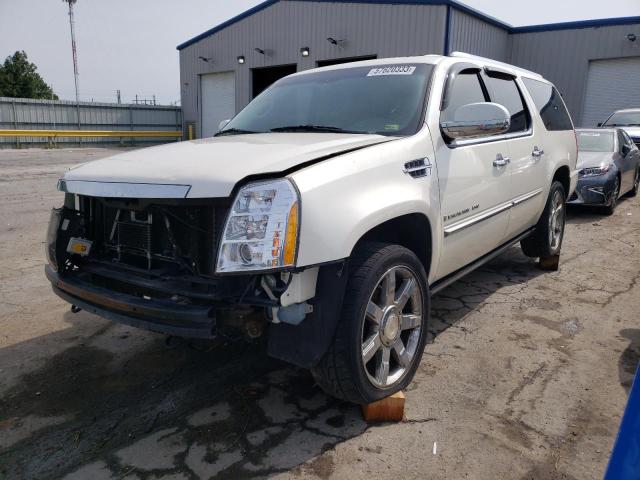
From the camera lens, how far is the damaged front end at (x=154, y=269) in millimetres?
2322

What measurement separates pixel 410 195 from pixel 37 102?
28.2 meters

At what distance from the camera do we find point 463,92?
365 centimetres

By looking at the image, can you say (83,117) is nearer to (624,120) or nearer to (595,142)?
(624,120)

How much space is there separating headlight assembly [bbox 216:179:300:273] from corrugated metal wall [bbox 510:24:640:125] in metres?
19.5

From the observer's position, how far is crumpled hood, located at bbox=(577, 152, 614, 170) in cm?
875

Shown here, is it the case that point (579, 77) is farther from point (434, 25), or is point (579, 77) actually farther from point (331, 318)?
point (331, 318)

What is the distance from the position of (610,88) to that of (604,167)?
38.7ft

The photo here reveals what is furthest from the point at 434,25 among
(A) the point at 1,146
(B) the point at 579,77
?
(A) the point at 1,146

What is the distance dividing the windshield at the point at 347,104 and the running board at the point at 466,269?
3.26 feet

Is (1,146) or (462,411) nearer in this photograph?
(462,411)

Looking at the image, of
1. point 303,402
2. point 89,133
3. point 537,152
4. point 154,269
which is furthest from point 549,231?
point 89,133

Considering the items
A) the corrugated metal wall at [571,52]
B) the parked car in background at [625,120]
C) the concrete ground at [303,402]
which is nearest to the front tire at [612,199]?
the concrete ground at [303,402]

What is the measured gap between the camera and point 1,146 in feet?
77.5

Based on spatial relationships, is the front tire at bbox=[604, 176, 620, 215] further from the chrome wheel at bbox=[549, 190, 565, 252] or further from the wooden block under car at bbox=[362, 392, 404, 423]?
the wooden block under car at bbox=[362, 392, 404, 423]
